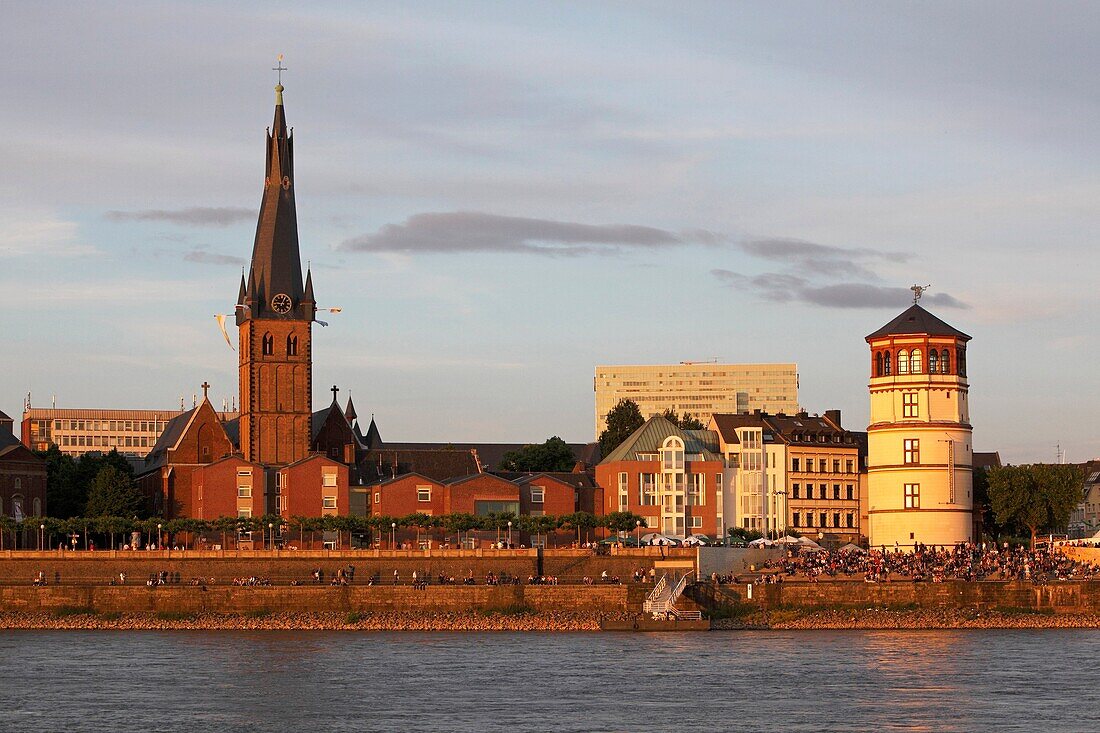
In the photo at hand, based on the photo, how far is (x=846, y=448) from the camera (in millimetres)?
159500

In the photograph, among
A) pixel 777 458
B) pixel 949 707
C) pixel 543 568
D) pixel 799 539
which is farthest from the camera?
pixel 777 458

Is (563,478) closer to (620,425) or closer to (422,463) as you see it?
(422,463)

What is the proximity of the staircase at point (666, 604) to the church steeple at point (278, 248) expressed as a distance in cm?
5507

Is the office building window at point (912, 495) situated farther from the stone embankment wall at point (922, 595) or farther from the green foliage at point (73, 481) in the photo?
the green foliage at point (73, 481)

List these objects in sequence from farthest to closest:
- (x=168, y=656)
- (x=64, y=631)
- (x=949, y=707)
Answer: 1. (x=64, y=631)
2. (x=168, y=656)
3. (x=949, y=707)

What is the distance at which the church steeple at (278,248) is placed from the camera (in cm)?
15712

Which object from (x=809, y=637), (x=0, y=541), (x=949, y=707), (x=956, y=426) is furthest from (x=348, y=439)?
(x=949, y=707)

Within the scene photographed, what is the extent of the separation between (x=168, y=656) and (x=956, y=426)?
7059 centimetres

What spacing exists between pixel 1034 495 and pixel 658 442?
2868 centimetres

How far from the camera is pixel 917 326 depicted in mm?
144625

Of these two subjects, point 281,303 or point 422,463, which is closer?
point 281,303

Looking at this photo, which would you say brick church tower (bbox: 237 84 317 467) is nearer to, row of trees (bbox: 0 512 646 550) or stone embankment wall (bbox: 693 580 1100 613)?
row of trees (bbox: 0 512 646 550)

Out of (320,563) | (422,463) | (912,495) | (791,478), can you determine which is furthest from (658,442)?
(320,563)

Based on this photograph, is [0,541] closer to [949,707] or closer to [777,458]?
[777,458]
